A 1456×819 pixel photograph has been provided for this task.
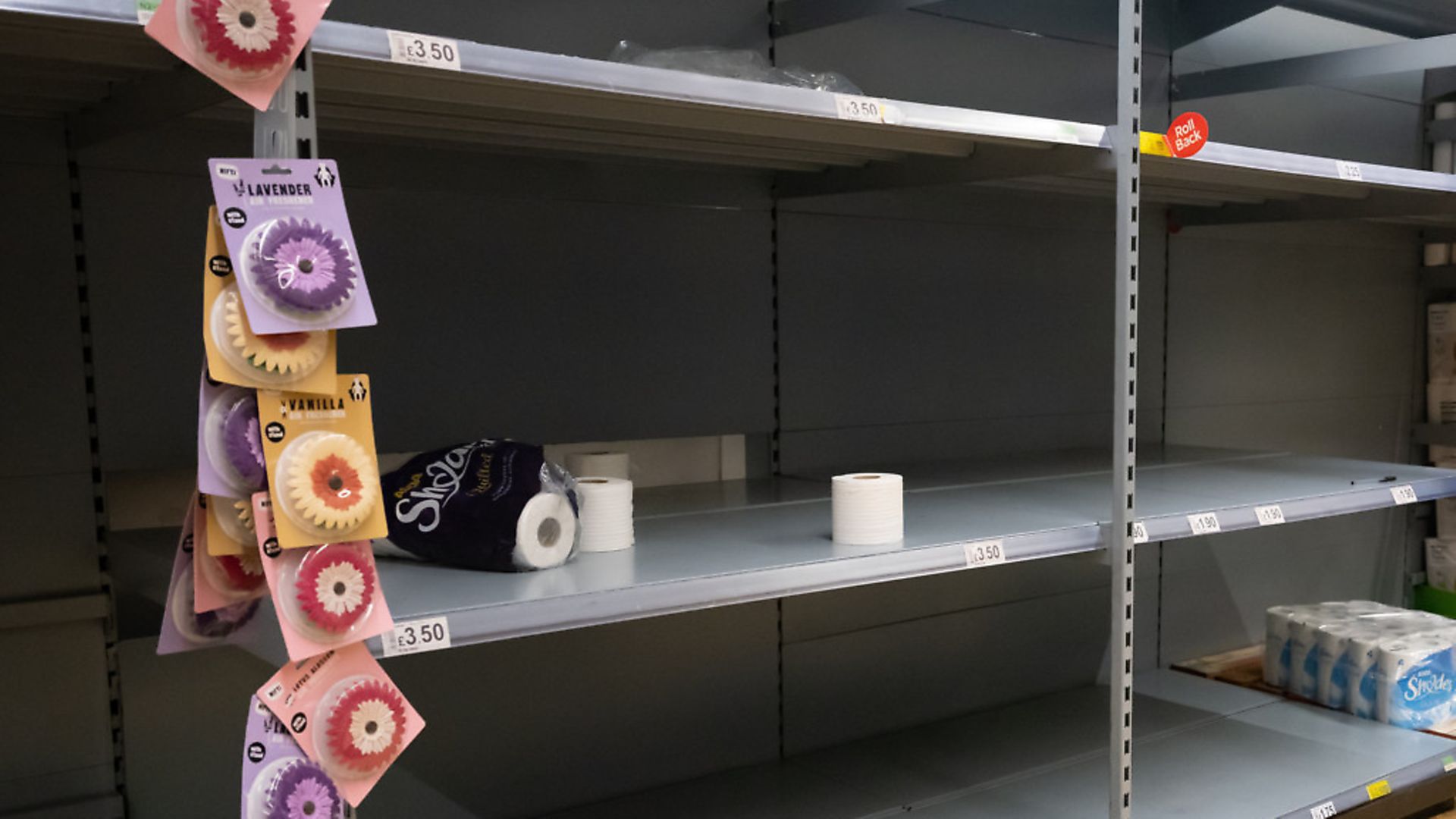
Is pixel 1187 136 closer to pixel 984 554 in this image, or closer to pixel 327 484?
pixel 984 554

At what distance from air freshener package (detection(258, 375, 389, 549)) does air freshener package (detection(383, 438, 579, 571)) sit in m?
0.28

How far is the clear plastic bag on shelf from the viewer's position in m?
1.71

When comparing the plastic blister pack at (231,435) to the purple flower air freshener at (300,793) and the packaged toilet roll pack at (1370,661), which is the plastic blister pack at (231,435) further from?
the packaged toilet roll pack at (1370,661)

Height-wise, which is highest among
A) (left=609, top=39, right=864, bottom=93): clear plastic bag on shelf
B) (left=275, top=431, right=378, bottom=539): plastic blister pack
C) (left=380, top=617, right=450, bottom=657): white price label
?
(left=609, top=39, right=864, bottom=93): clear plastic bag on shelf

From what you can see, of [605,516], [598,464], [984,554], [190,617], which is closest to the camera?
[190,617]

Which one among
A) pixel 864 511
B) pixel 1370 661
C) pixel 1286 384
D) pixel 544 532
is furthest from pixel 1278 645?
pixel 544 532

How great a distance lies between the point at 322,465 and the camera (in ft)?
3.55

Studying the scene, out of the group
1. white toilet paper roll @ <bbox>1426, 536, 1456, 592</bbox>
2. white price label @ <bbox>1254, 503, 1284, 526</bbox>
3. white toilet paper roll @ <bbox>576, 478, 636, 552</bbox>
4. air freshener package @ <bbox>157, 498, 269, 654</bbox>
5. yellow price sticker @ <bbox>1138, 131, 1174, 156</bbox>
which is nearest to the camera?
air freshener package @ <bbox>157, 498, 269, 654</bbox>

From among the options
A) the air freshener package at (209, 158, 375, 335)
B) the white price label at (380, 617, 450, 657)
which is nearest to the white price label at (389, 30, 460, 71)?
the air freshener package at (209, 158, 375, 335)

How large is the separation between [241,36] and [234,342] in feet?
0.85

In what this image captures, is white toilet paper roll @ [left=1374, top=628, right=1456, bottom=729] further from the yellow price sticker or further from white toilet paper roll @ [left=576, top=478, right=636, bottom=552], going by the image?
white toilet paper roll @ [left=576, top=478, right=636, bottom=552]

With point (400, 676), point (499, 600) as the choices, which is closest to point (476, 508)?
point (499, 600)

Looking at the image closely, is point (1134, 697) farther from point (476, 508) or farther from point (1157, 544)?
point (476, 508)

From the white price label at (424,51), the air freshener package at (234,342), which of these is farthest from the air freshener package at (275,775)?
the white price label at (424,51)
